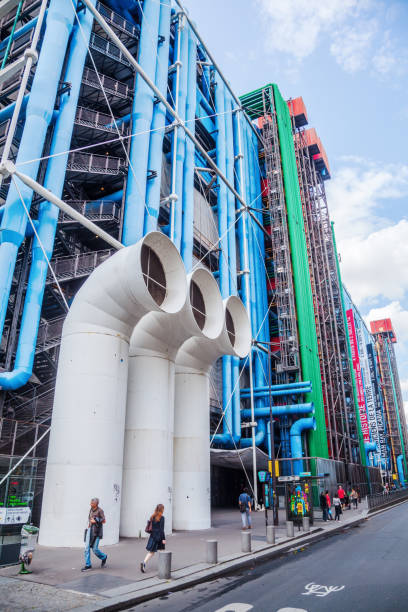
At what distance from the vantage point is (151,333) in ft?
52.4

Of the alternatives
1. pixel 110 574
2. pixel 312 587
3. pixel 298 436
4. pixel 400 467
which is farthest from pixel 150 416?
pixel 400 467

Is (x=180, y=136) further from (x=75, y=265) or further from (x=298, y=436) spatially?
(x=298, y=436)

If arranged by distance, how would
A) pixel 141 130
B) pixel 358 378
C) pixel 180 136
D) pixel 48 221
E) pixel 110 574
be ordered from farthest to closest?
pixel 358 378, pixel 180 136, pixel 141 130, pixel 48 221, pixel 110 574

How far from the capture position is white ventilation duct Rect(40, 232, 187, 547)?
12.1 metres

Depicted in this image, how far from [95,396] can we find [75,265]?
898 cm

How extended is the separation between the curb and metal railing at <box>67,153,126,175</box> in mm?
18014

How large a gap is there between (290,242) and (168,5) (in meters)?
20.0

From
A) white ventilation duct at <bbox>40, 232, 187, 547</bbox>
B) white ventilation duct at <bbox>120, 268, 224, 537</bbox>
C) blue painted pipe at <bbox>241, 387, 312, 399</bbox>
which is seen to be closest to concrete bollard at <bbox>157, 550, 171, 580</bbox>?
white ventilation duct at <bbox>40, 232, 187, 547</bbox>

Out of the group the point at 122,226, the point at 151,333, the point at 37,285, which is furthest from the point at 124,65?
the point at 151,333

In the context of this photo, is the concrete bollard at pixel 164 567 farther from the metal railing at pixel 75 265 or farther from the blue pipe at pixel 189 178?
the blue pipe at pixel 189 178

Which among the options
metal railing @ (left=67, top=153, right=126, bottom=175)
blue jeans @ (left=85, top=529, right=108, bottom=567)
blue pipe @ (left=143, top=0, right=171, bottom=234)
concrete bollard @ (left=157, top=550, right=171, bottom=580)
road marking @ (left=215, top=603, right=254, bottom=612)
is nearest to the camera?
road marking @ (left=215, top=603, right=254, bottom=612)

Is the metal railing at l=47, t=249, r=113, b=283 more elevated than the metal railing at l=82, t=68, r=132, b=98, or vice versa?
the metal railing at l=82, t=68, r=132, b=98

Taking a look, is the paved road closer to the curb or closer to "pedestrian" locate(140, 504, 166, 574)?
the curb

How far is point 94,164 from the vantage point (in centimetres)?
2248
